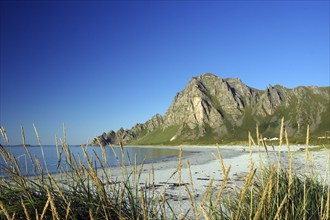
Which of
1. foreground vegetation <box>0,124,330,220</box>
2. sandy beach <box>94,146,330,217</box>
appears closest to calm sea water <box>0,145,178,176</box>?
foreground vegetation <box>0,124,330,220</box>

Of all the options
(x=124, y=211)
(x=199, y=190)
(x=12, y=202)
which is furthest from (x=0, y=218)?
(x=199, y=190)

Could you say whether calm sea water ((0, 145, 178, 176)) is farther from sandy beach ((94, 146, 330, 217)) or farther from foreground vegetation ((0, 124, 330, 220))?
sandy beach ((94, 146, 330, 217))

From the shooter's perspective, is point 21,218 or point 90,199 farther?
point 90,199

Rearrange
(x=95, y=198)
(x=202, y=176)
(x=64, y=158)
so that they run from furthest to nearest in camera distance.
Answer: (x=64, y=158), (x=202, y=176), (x=95, y=198)

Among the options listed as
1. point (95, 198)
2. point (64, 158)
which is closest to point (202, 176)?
point (95, 198)

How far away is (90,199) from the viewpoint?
338cm

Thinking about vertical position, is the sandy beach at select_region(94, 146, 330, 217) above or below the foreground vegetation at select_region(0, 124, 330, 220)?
below

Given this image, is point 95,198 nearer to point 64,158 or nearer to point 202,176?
point 202,176

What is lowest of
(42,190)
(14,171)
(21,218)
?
(21,218)

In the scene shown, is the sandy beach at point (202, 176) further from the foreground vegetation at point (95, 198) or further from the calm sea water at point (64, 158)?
the calm sea water at point (64, 158)

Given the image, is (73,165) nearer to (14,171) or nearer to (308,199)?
(14,171)

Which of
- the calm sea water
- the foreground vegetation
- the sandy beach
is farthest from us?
the sandy beach

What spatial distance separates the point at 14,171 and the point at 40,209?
1.94 ft

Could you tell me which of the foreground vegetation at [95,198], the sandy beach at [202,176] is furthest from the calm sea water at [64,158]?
the sandy beach at [202,176]
